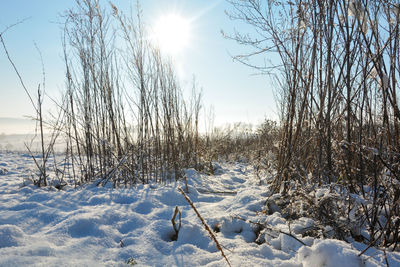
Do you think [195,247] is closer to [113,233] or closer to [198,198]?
[113,233]

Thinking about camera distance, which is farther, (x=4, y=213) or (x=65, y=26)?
(x=65, y=26)

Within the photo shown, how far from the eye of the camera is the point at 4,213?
1.34m

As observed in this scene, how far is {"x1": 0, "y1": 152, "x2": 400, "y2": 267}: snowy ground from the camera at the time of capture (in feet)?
2.79

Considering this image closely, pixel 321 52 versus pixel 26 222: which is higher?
pixel 321 52

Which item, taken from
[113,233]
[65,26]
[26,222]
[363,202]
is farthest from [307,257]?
[65,26]

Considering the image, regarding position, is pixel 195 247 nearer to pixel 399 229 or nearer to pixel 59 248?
pixel 59 248

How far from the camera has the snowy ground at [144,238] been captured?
85cm

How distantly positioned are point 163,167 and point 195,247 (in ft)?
6.08

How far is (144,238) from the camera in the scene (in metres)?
1.12

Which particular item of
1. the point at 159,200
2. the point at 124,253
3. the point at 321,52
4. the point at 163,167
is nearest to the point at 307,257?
the point at 124,253

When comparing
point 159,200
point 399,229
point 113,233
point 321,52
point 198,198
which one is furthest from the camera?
point 198,198

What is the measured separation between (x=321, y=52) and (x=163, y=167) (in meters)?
2.12

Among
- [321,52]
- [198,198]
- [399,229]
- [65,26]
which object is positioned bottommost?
[198,198]

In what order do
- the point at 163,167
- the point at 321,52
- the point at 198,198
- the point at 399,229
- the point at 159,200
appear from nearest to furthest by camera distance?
the point at 399,229 < the point at 321,52 < the point at 159,200 < the point at 198,198 < the point at 163,167
